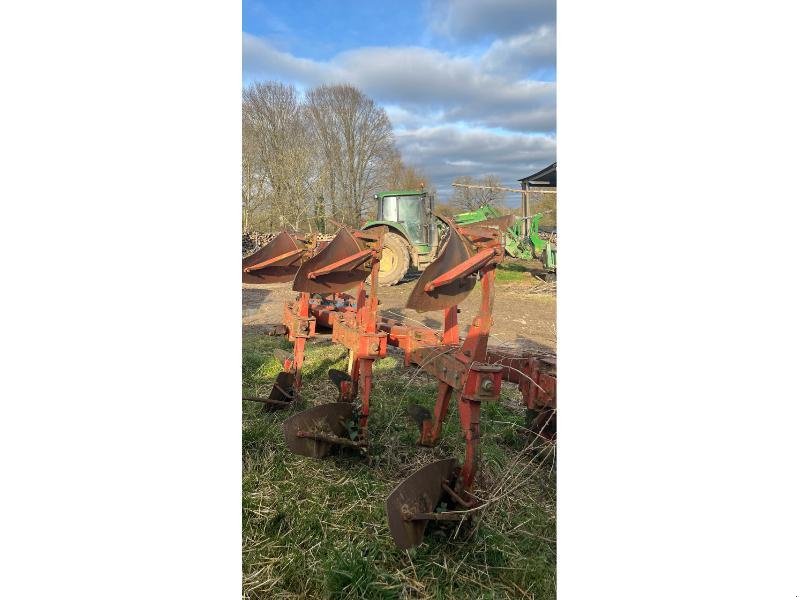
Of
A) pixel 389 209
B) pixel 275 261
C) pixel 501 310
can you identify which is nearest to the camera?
pixel 275 261

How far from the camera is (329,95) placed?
1.99 m

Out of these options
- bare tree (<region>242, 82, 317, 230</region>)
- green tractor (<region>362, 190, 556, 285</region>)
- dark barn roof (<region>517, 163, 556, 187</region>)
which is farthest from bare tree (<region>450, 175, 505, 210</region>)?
green tractor (<region>362, 190, 556, 285</region>)

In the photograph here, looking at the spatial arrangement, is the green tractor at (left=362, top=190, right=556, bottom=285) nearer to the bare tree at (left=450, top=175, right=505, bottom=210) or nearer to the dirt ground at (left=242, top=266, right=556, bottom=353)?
the dirt ground at (left=242, top=266, right=556, bottom=353)

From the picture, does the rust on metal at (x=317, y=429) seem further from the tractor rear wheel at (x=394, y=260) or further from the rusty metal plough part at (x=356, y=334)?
the tractor rear wheel at (x=394, y=260)

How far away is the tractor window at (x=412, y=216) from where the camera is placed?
9.60 meters

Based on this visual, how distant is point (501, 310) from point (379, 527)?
5.98 meters

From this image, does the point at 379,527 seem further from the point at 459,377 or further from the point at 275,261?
the point at 275,261

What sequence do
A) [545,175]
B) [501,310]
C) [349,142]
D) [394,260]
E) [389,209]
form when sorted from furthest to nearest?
[389,209]
[394,260]
[501,310]
[545,175]
[349,142]

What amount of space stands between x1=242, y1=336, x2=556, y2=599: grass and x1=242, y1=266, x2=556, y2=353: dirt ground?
2422 millimetres

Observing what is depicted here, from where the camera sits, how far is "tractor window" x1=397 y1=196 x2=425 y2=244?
9605 millimetres

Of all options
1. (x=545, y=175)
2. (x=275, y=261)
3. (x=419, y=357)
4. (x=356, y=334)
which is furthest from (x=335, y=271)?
(x=545, y=175)

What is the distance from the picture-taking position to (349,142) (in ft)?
7.46
